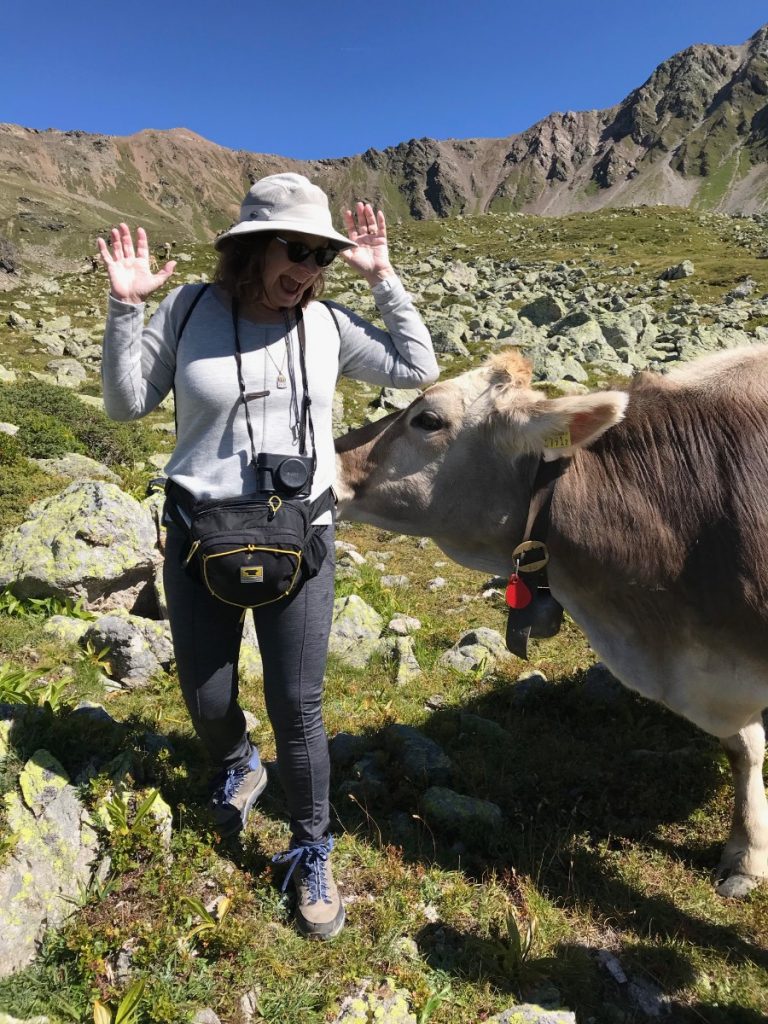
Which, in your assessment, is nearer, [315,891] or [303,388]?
[303,388]

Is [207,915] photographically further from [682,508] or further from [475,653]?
[475,653]

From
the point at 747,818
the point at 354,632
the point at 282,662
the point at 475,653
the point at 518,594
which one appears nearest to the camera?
the point at 282,662

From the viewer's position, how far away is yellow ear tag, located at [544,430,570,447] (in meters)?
3.20

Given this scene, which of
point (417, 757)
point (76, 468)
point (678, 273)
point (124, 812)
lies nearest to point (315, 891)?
point (124, 812)

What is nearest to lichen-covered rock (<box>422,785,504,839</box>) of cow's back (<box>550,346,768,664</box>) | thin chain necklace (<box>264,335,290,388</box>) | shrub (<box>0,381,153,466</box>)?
cow's back (<box>550,346,768,664</box>)

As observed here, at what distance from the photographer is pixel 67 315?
33688 mm

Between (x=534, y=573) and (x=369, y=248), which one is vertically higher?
(x=369, y=248)

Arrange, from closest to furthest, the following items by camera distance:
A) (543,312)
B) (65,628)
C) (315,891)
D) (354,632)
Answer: (315,891) → (65,628) → (354,632) → (543,312)

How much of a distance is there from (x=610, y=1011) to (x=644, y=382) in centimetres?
323

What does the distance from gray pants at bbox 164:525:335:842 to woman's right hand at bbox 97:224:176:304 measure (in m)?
1.06

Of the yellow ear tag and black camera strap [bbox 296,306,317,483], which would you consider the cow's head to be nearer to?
the yellow ear tag

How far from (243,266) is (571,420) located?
172 centimetres

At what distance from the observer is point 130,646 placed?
5543 millimetres

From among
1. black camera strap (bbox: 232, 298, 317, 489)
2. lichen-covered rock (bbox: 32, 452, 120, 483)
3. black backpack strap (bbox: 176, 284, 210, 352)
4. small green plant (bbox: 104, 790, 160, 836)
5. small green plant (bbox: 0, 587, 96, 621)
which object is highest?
black backpack strap (bbox: 176, 284, 210, 352)
